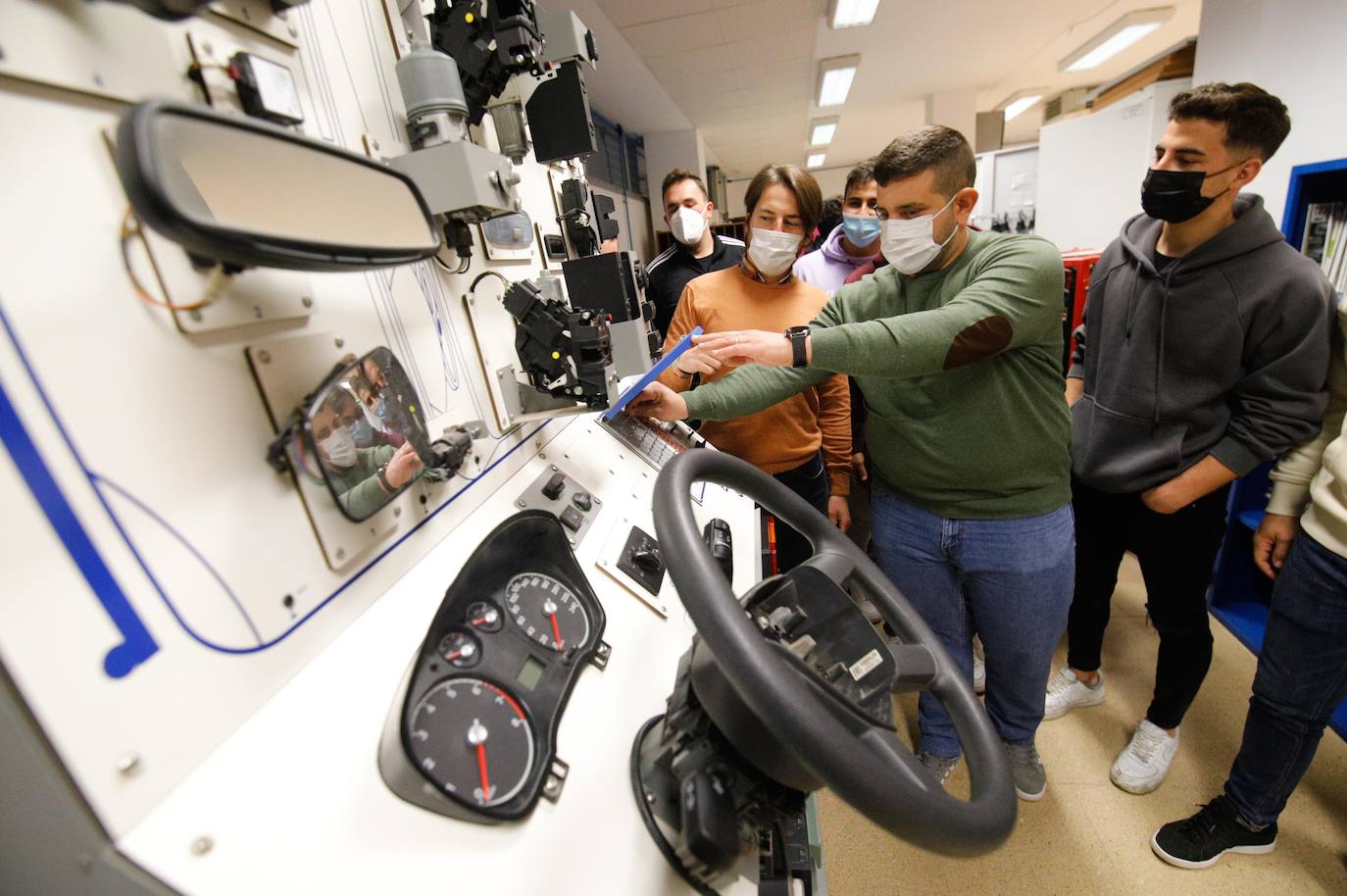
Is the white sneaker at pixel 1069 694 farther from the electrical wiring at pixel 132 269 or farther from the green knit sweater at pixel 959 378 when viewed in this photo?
the electrical wiring at pixel 132 269

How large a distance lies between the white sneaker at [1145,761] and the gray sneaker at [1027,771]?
0.81ft

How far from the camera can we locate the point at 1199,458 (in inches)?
58.9

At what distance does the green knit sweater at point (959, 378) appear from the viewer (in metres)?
1.12

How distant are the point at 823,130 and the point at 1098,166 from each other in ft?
20.9

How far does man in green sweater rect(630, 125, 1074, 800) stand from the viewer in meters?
1.13

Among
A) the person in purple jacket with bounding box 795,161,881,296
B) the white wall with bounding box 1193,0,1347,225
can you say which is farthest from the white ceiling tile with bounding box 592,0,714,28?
the white wall with bounding box 1193,0,1347,225

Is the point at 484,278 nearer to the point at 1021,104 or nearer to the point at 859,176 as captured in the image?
the point at 859,176

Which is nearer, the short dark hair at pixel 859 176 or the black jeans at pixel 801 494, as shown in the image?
the black jeans at pixel 801 494

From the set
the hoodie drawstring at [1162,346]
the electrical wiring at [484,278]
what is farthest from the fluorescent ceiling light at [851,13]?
the electrical wiring at [484,278]

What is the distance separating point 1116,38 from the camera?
5.77m

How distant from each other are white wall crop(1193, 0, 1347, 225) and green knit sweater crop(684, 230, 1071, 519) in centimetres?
267

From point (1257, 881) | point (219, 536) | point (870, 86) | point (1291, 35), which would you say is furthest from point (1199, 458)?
point (870, 86)

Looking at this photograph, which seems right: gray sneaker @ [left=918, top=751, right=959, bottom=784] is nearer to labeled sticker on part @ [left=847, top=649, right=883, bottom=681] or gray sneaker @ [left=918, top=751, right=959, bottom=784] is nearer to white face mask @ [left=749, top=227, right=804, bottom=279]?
labeled sticker on part @ [left=847, top=649, right=883, bottom=681]

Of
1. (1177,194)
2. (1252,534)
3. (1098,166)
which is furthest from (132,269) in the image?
(1098,166)
